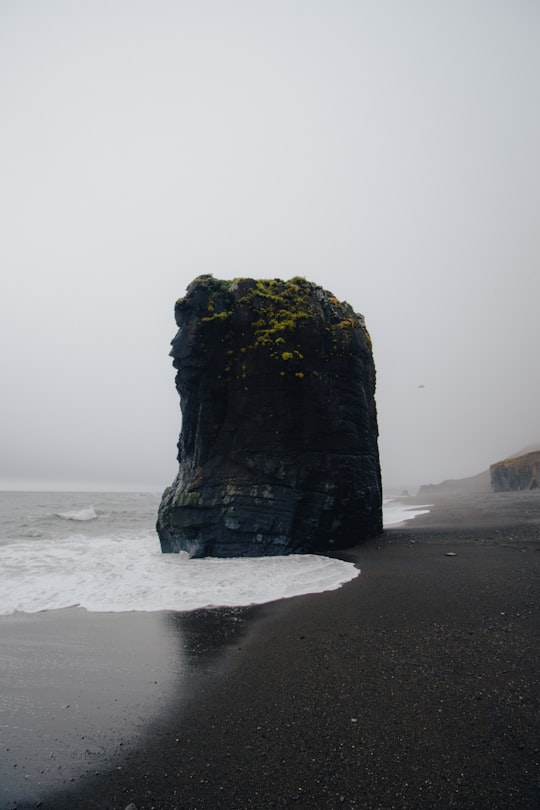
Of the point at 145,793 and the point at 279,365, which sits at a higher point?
the point at 279,365

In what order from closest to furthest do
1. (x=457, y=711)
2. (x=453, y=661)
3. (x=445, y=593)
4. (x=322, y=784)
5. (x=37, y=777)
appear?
(x=322, y=784), (x=37, y=777), (x=457, y=711), (x=453, y=661), (x=445, y=593)

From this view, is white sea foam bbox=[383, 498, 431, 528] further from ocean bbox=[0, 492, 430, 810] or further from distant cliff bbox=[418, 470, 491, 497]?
distant cliff bbox=[418, 470, 491, 497]

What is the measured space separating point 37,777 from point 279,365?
15.6m

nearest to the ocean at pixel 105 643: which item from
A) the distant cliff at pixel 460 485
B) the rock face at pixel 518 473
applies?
the rock face at pixel 518 473

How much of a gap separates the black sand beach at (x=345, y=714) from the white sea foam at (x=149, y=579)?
134 centimetres

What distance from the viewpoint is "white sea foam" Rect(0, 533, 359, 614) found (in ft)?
34.7

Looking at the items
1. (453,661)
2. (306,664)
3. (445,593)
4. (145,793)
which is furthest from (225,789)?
(445,593)

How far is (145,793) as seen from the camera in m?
3.90

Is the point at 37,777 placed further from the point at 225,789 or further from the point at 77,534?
the point at 77,534

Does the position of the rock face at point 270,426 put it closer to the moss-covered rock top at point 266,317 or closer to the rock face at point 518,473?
the moss-covered rock top at point 266,317

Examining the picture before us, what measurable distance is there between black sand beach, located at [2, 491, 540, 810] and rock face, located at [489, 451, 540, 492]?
64.0 meters

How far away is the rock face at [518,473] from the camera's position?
61.6m

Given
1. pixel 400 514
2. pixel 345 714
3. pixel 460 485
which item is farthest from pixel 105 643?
pixel 460 485

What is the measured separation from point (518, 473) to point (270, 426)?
65033 millimetres
